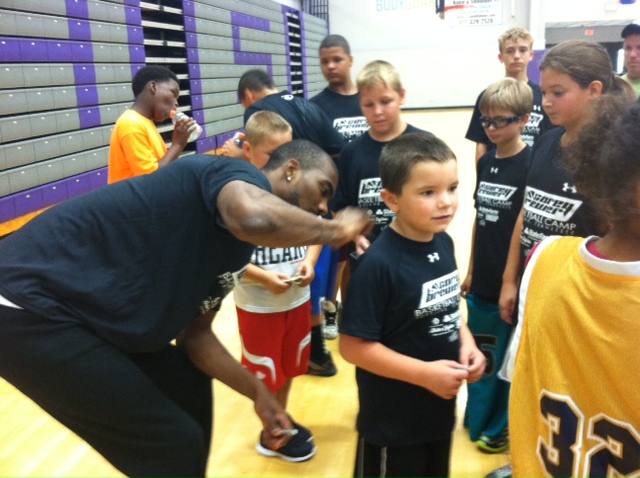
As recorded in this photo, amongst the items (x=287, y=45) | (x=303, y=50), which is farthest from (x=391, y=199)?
(x=303, y=50)

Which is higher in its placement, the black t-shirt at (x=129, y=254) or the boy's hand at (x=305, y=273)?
the black t-shirt at (x=129, y=254)

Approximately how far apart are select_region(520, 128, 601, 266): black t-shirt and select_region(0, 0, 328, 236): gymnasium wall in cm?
401

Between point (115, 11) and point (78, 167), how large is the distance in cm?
193

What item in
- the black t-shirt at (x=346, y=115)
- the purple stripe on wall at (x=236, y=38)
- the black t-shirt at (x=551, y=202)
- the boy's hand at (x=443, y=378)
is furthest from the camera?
the purple stripe on wall at (x=236, y=38)

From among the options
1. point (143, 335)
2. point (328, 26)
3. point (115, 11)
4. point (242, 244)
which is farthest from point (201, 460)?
point (328, 26)

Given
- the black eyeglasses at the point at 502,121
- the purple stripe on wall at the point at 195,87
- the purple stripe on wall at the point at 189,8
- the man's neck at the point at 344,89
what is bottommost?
the black eyeglasses at the point at 502,121

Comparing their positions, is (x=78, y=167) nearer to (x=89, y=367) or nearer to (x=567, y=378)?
(x=89, y=367)

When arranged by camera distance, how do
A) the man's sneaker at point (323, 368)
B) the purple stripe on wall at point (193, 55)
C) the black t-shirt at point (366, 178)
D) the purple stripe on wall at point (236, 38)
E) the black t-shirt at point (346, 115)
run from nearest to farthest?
the black t-shirt at point (366, 178)
the man's sneaker at point (323, 368)
the black t-shirt at point (346, 115)
the purple stripe on wall at point (193, 55)
the purple stripe on wall at point (236, 38)

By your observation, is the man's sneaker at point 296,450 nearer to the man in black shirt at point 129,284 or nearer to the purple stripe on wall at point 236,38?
the man in black shirt at point 129,284

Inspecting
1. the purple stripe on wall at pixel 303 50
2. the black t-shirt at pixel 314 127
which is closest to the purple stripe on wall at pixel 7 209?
the black t-shirt at pixel 314 127

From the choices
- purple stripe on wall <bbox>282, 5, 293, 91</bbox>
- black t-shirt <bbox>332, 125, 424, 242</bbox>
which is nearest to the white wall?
purple stripe on wall <bbox>282, 5, 293, 91</bbox>

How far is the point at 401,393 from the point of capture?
5.49 feet

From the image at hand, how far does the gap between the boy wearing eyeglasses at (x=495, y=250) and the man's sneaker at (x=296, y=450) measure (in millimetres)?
660

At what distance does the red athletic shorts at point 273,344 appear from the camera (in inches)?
94.8
